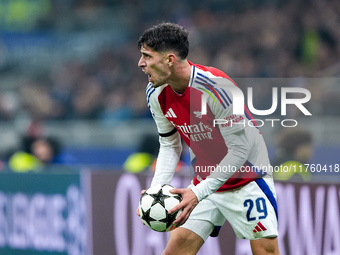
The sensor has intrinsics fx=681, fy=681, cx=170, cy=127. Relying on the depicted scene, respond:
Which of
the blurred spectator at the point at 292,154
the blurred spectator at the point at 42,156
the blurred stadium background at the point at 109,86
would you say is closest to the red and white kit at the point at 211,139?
the blurred stadium background at the point at 109,86

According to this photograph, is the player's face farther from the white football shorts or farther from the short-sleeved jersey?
the white football shorts

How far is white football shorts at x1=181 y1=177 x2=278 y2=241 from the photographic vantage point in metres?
4.36

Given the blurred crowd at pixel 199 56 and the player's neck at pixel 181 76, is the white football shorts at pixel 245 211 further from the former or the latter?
the blurred crowd at pixel 199 56

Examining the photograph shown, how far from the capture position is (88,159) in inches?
411

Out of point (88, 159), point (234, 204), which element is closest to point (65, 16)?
point (88, 159)

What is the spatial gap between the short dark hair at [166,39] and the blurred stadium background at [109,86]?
1.93 meters

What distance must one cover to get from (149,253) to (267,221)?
2.18 meters

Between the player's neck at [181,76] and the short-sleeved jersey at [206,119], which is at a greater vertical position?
the player's neck at [181,76]

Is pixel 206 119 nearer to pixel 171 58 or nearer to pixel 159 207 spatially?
pixel 171 58

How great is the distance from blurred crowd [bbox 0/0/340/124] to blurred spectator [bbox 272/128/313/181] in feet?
10.4

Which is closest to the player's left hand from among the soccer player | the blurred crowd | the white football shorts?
the soccer player

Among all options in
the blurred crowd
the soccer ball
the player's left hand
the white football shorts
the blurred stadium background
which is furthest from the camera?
the blurred crowd

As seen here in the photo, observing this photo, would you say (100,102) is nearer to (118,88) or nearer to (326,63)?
(118,88)

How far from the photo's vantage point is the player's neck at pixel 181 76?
13.7 feet
